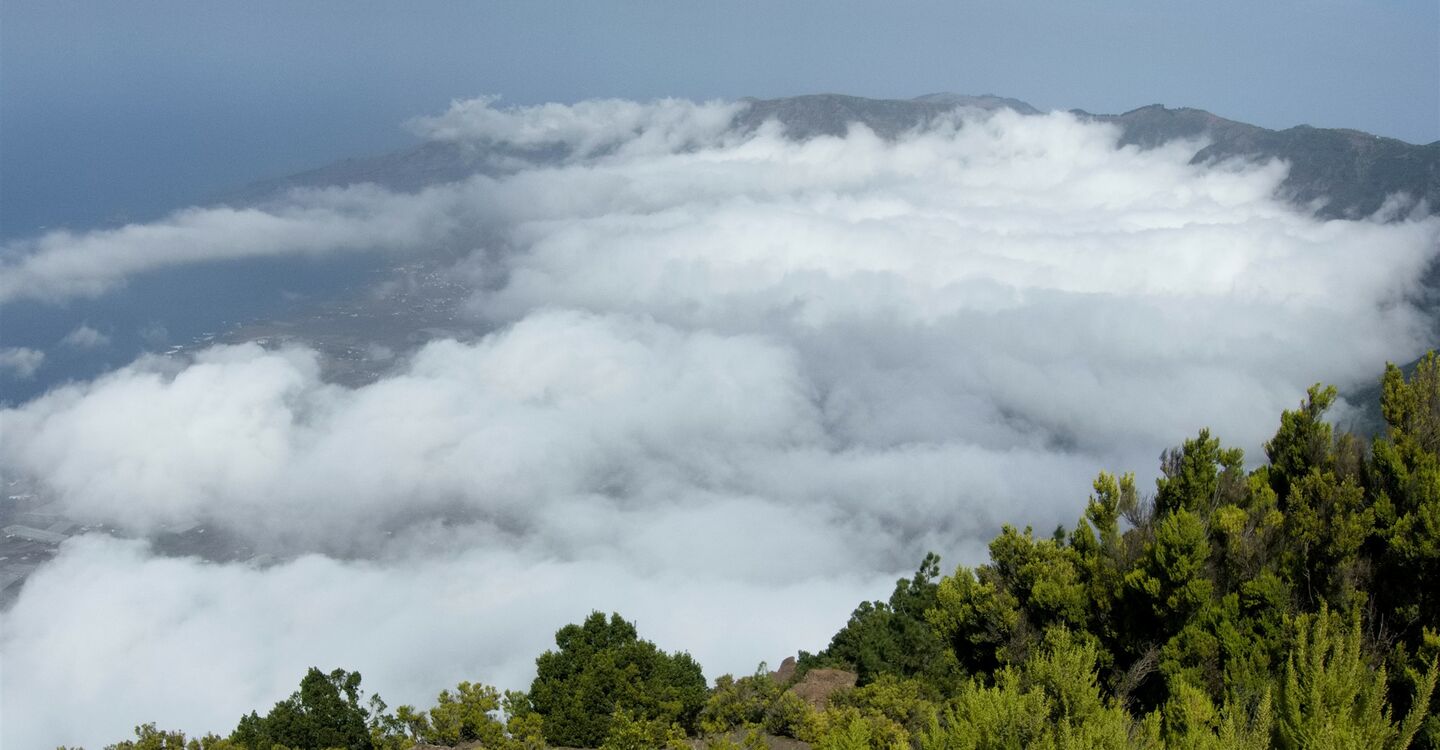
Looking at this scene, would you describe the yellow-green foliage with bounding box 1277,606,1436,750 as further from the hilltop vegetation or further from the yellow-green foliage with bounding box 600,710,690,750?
the yellow-green foliage with bounding box 600,710,690,750

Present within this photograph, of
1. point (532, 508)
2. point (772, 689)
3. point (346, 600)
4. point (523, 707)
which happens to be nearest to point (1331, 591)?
point (772, 689)

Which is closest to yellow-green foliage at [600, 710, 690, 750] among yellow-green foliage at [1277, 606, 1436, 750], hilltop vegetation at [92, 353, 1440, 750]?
hilltop vegetation at [92, 353, 1440, 750]

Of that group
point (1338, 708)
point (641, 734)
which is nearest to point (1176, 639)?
point (1338, 708)

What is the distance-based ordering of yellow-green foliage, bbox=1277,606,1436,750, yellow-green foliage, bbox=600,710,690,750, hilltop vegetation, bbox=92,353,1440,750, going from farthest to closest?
yellow-green foliage, bbox=600,710,690,750, hilltop vegetation, bbox=92,353,1440,750, yellow-green foliage, bbox=1277,606,1436,750

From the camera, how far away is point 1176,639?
1642 cm

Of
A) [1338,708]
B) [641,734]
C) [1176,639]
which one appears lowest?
[1338,708]

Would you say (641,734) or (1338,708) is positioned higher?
(641,734)

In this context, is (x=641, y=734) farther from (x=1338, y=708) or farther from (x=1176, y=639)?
(x=1338, y=708)

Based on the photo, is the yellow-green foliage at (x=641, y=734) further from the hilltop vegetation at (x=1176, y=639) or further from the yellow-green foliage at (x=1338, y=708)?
the yellow-green foliage at (x=1338, y=708)

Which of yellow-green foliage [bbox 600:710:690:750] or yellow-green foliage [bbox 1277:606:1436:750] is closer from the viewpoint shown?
yellow-green foliage [bbox 1277:606:1436:750]

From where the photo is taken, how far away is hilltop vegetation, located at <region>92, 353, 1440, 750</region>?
478 inches

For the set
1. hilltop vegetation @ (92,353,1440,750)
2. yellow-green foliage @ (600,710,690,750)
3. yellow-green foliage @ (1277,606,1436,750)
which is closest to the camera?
yellow-green foliage @ (1277,606,1436,750)

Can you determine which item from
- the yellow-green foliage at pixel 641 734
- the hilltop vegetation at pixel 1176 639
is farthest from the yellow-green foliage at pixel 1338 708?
the yellow-green foliage at pixel 641 734

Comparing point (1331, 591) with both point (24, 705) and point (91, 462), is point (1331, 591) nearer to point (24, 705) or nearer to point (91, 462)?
point (24, 705)
